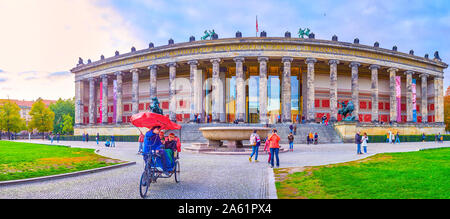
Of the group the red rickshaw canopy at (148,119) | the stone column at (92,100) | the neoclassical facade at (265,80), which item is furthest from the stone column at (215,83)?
the red rickshaw canopy at (148,119)

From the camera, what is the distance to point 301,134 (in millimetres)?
35938

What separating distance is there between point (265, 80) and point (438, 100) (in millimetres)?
35787

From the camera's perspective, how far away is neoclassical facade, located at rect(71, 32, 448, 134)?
43.8 meters

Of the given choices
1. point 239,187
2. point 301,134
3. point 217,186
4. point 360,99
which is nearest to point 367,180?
point 239,187

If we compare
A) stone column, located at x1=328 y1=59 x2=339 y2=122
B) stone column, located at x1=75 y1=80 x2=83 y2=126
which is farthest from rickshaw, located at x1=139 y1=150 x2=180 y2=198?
stone column, located at x1=75 y1=80 x2=83 y2=126

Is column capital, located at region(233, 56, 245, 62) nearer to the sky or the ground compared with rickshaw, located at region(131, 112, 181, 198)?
nearer to the sky

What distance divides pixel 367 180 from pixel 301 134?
27.6 meters

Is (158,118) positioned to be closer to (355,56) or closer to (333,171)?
(333,171)

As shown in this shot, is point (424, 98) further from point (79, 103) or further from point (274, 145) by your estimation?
point (79, 103)

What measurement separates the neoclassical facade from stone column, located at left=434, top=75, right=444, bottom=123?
0.16 metres

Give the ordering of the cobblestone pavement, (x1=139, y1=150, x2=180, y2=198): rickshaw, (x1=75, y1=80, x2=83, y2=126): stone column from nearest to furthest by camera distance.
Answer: (x1=139, y1=150, x2=180, y2=198): rickshaw
the cobblestone pavement
(x1=75, y1=80, x2=83, y2=126): stone column

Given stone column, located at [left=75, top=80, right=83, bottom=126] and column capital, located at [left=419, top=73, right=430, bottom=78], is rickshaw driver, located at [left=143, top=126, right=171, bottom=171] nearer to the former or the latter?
stone column, located at [left=75, top=80, right=83, bottom=126]

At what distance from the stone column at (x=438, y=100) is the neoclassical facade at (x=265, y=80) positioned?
16cm
